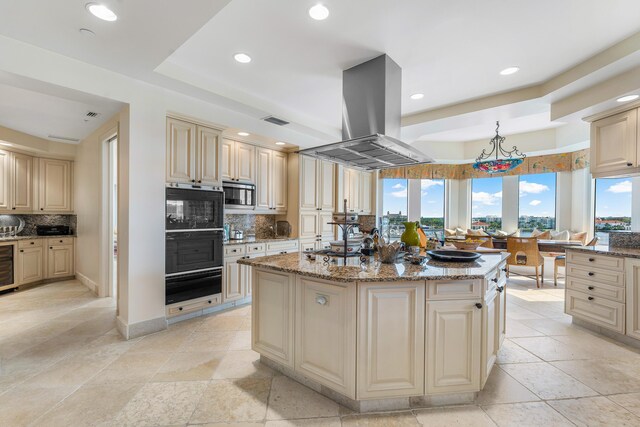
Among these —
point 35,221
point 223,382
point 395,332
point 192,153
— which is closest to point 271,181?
point 192,153

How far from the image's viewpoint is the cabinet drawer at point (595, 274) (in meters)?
2.95

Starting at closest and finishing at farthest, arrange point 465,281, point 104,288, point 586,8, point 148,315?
1. point 465,281
2. point 586,8
3. point 148,315
4. point 104,288

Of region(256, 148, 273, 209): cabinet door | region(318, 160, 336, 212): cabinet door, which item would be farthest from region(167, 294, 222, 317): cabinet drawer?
region(318, 160, 336, 212): cabinet door

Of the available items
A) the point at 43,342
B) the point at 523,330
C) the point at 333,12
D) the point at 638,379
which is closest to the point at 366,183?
the point at 523,330

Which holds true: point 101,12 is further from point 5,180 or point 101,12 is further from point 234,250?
point 5,180

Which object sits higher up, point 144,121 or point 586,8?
point 586,8

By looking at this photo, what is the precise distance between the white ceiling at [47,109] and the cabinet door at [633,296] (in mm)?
5310

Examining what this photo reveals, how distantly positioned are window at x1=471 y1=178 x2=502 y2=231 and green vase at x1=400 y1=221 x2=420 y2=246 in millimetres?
5542

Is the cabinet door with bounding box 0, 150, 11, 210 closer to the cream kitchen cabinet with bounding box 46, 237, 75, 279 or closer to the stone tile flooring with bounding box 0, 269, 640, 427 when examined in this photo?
the cream kitchen cabinet with bounding box 46, 237, 75, 279

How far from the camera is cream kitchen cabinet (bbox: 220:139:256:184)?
4.07 m

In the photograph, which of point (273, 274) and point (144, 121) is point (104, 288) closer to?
point (144, 121)

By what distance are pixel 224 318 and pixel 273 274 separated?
1724 millimetres

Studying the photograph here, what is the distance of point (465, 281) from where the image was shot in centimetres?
193

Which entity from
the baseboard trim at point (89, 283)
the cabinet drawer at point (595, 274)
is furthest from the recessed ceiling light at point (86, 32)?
the cabinet drawer at point (595, 274)
